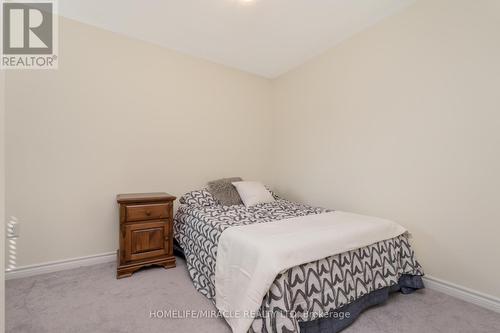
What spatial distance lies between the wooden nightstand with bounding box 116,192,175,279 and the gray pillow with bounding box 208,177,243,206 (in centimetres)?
58

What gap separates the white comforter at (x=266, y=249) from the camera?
1.32 metres

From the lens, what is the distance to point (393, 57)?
2236 millimetres

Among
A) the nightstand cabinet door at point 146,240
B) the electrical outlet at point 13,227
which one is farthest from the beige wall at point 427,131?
the electrical outlet at point 13,227

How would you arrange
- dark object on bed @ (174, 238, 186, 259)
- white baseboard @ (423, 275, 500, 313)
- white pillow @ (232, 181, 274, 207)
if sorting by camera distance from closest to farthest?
white baseboard @ (423, 275, 500, 313) → dark object on bed @ (174, 238, 186, 259) → white pillow @ (232, 181, 274, 207)

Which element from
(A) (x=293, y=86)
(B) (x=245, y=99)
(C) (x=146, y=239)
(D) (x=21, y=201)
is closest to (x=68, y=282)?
(C) (x=146, y=239)

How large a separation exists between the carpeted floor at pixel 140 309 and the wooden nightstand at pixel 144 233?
0.55 feet

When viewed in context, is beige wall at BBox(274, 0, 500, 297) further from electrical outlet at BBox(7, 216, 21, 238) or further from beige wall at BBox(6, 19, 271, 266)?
electrical outlet at BBox(7, 216, 21, 238)

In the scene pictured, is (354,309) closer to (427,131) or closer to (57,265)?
(427,131)

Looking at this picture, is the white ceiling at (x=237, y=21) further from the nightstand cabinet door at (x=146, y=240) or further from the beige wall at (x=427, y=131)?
the nightstand cabinet door at (x=146, y=240)

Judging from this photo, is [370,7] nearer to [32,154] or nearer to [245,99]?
[245,99]

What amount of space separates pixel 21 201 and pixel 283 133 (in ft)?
10.1

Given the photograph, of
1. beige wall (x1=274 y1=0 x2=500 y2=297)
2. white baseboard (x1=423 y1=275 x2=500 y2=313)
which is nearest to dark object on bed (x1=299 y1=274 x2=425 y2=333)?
white baseboard (x1=423 y1=275 x2=500 y2=313)

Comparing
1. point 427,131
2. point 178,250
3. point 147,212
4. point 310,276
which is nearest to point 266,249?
point 310,276

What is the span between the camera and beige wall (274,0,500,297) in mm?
1737
